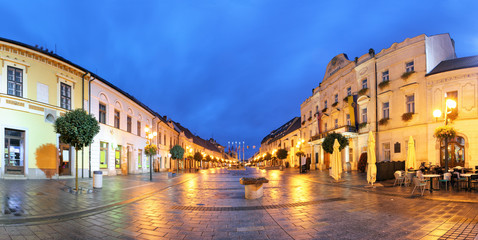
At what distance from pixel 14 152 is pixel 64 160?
3.35m

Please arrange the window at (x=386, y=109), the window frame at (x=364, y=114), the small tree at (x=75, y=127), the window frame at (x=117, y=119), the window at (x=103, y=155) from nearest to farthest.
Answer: the small tree at (x=75, y=127) < the window at (x=103, y=155) < the window frame at (x=117, y=119) < the window at (x=386, y=109) < the window frame at (x=364, y=114)

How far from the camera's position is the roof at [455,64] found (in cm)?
2047

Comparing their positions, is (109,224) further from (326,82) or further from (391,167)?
(326,82)

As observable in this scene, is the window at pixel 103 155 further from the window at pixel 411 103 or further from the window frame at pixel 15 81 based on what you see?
the window at pixel 411 103

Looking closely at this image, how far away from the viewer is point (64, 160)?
1866 centimetres

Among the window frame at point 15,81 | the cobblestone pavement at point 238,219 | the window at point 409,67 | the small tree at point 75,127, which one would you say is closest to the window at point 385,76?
the window at point 409,67

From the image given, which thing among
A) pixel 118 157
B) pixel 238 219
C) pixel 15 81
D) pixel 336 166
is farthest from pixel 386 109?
pixel 15 81

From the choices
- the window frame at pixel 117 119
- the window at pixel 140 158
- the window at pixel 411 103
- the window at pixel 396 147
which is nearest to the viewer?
the window at pixel 411 103

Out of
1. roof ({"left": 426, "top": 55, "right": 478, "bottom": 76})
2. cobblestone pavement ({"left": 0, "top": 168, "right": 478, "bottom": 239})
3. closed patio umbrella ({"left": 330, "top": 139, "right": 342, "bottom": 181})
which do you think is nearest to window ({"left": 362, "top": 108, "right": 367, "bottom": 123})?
roof ({"left": 426, "top": 55, "right": 478, "bottom": 76})

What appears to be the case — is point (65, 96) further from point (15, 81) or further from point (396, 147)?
point (396, 147)

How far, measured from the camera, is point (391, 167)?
1764cm

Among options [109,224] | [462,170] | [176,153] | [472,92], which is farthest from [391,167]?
[176,153]

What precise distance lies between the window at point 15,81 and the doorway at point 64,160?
431 centimetres

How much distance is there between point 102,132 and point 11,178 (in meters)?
8.10
